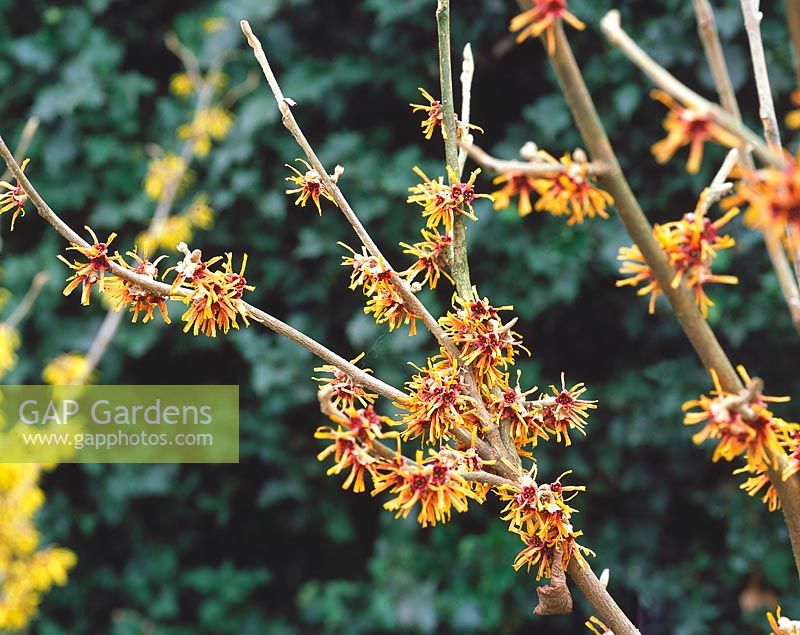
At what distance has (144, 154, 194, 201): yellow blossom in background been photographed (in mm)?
2000

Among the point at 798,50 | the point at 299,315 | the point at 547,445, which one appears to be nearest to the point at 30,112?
the point at 299,315

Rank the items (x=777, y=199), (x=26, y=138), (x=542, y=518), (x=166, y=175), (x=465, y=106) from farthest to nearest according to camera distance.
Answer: (x=166, y=175) → (x=26, y=138) → (x=465, y=106) → (x=542, y=518) → (x=777, y=199)

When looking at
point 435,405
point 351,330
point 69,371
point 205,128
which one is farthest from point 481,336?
point 205,128

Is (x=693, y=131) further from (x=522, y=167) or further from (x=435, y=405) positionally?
(x=435, y=405)

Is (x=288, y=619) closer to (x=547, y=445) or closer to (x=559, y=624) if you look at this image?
(x=559, y=624)

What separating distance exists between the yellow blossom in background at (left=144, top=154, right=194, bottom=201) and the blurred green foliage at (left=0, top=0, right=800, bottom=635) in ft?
0.20

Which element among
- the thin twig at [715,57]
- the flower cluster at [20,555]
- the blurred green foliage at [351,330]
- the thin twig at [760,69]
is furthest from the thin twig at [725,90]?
the flower cluster at [20,555]

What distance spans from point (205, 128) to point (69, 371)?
60cm

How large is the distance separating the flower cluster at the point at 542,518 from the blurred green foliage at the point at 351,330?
1277 millimetres

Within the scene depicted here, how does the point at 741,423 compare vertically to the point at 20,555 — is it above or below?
below

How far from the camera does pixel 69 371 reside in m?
1.86

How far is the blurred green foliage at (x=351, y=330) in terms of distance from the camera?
1781mm

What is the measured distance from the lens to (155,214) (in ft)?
6.84

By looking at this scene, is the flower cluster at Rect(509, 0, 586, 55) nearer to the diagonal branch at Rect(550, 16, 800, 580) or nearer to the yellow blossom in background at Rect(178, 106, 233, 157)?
the diagonal branch at Rect(550, 16, 800, 580)
